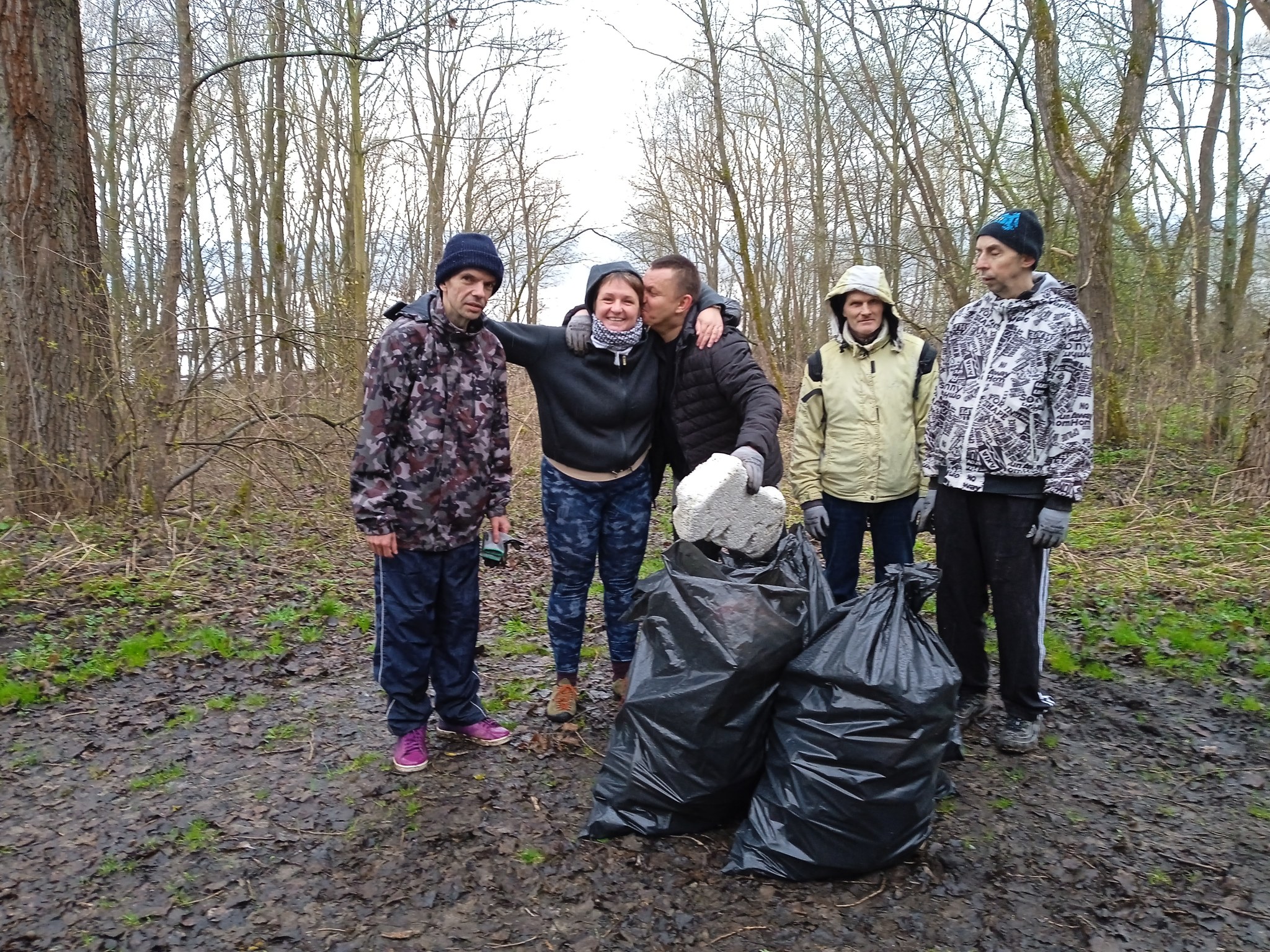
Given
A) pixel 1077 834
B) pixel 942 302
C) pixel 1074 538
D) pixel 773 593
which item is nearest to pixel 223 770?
pixel 773 593

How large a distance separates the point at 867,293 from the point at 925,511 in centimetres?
86

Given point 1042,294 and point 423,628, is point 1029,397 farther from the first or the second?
point 423,628

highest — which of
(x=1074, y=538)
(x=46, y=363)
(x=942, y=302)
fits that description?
(x=942, y=302)

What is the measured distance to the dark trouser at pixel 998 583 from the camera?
295cm

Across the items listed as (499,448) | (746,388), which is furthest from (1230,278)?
(499,448)

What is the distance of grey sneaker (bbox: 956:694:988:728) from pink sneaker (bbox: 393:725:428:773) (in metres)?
2.05

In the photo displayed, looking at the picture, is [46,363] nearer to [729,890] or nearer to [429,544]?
[429,544]

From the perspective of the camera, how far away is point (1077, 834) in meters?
2.54

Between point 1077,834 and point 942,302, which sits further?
point 942,302

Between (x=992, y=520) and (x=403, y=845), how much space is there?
2.26m

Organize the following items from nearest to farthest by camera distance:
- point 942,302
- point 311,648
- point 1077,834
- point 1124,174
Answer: point 1077,834 → point 311,648 → point 1124,174 → point 942,302

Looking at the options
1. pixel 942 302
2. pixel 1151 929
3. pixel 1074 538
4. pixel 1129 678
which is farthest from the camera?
pixel 942 302

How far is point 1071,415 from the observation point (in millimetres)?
2846

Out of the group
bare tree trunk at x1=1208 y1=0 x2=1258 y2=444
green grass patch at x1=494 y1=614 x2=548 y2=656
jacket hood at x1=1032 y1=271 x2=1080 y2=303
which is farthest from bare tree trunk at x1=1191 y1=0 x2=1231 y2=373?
green grass patch at x1=494 y1=614 x2=548 y2=656
